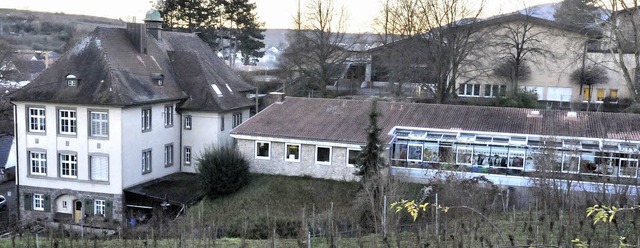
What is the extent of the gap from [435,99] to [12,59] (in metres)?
27.6

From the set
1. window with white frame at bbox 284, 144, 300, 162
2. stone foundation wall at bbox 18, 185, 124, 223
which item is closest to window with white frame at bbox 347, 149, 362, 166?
window with white frame at bbox 284, 144, 300, 162

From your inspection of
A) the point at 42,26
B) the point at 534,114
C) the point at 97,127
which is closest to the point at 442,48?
the point at 534,114

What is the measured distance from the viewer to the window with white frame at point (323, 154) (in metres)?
26.4

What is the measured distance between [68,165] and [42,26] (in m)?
66.8

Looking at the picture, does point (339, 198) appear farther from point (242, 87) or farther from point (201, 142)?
point (242, 87)

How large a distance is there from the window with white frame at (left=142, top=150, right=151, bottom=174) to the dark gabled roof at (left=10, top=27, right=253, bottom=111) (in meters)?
2.43

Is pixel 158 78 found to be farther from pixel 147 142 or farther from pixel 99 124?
pixel 99 124

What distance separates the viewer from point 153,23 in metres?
33.8

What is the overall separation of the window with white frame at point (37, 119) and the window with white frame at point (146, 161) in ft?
Result: 14.7

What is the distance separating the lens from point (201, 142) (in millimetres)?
31062

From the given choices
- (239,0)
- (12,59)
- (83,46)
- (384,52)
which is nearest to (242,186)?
(83,46)

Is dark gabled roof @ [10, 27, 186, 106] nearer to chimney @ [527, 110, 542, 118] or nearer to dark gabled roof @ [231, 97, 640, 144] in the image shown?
dark gabled roof @ [231, 97, 640, 144]

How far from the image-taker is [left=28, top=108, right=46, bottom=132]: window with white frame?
2772 cm

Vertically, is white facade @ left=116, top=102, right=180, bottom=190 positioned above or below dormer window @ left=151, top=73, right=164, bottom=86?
below
